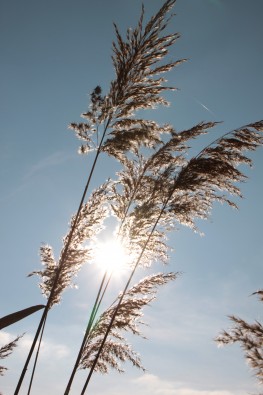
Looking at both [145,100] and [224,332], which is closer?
[145,100]

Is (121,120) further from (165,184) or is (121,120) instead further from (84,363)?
(84,363)

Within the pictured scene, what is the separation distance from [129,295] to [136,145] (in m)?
2.36

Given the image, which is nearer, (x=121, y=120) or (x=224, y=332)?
(x=121, y=120)

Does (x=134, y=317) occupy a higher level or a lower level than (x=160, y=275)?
lower

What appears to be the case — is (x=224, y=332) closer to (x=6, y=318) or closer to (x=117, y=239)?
(x=117, y=239)

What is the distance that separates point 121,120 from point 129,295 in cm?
272

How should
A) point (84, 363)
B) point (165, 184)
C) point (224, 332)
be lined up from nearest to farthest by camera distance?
point (84, 363) < point (165, 184) < point (224, 332)

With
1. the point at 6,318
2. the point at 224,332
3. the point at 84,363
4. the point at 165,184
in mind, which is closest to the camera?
the point at 6,318

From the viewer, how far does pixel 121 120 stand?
5.41 m

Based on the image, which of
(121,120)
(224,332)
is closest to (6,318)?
(121,120)

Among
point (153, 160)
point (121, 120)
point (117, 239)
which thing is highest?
point (121, 120)

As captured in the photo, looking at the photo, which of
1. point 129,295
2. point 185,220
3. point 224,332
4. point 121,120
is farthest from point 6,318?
point 224,332

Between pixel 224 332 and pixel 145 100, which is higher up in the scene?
pixel 145 100

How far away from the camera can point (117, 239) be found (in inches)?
217
